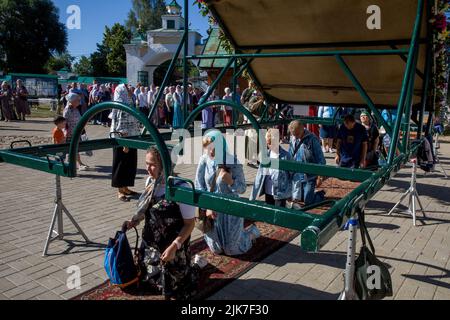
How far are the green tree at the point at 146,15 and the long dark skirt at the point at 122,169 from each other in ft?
176

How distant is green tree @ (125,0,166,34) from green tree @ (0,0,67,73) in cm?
1800

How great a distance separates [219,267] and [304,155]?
1.99 metres

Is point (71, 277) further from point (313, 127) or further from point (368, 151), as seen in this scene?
point (313, 127)

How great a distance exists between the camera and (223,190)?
13.8ft

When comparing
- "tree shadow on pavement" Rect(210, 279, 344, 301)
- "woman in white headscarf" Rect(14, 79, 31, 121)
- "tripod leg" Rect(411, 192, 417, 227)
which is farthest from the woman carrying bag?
"woman in white headscarf" Rect(14, 79, 31, 121)

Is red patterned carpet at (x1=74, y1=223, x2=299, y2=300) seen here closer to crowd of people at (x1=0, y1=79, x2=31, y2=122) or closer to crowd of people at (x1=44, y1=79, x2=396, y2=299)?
crowd of people at (x1=44, y1=79, x2=396, y2=299)

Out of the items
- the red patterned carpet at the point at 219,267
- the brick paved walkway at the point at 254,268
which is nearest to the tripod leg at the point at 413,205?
the brick paved walkway at the point at 254,268

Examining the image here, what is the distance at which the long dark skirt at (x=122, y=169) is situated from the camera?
20.1 ft

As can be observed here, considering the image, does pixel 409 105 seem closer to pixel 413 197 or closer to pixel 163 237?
pixel 163 237

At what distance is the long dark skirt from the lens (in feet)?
20.1

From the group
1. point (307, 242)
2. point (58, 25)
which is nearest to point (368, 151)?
point (307, 242)

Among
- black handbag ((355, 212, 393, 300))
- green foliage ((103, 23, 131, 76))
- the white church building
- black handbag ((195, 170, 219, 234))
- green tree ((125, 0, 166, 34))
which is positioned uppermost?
green tree ((125, 0, 166, 34))

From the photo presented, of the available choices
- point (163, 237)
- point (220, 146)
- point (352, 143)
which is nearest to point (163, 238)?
point (163, 237)

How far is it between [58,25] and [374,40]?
42617 mm
